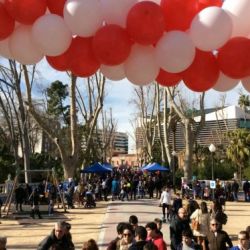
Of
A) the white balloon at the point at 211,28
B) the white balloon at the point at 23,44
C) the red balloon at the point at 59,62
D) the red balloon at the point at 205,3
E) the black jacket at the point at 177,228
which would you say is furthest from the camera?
the black jacket at the point at 177,228

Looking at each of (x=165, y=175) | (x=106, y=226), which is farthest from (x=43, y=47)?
(x=165, y=175)

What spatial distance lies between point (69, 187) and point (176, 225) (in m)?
16.7

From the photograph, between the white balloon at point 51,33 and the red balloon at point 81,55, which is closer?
the white balloon at point 51,33

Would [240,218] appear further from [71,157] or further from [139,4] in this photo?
[139,4]

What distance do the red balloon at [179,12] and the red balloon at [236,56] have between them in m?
0.55

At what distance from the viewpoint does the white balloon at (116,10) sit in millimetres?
5688

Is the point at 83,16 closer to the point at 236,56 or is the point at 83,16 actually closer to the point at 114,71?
the point at 114,71

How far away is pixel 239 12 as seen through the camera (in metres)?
5.66

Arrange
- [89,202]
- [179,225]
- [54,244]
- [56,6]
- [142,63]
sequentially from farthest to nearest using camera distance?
[89,202]
[179,225]
[54,244]
[142,63]
[56,6]

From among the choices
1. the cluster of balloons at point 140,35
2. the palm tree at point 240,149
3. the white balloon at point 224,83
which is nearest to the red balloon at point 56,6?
the cluster of balloons at point 140,35

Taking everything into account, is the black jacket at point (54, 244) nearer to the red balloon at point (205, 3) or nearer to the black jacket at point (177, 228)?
the black jacket at point (177, 228)

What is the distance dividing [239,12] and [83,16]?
1785 millimetres

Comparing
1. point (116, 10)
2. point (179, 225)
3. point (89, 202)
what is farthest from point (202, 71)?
point (89, 202)

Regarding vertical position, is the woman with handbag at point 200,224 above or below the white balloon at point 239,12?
below
